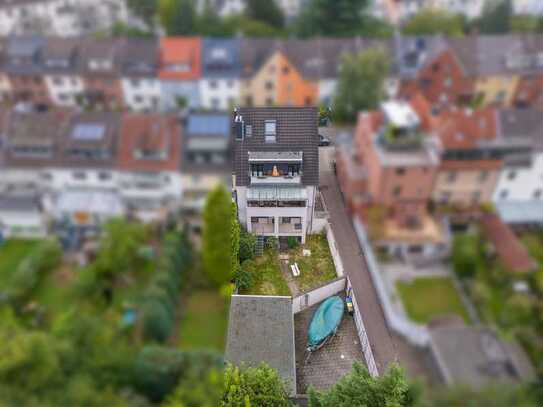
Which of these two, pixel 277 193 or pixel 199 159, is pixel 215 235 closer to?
pixel 199 159

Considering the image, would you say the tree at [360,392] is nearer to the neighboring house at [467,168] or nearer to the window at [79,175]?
the neighboring house at [467,168]

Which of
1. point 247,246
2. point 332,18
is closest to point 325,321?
point 247,246

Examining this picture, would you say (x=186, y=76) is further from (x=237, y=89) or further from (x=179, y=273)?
(x=179, y=273)

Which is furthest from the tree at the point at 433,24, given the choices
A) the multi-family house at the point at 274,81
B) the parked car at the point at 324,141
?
the parked car at the point at 324,141

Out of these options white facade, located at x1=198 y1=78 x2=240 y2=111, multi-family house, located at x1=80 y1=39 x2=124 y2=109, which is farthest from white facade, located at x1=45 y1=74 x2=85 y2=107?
white facade, located at x1=198 y1=78 x2=240 y2=111

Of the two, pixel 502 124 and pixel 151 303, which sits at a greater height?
pixel 502 124

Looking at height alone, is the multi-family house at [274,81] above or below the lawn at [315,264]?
below

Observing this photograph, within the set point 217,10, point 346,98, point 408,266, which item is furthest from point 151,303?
point 217,10
